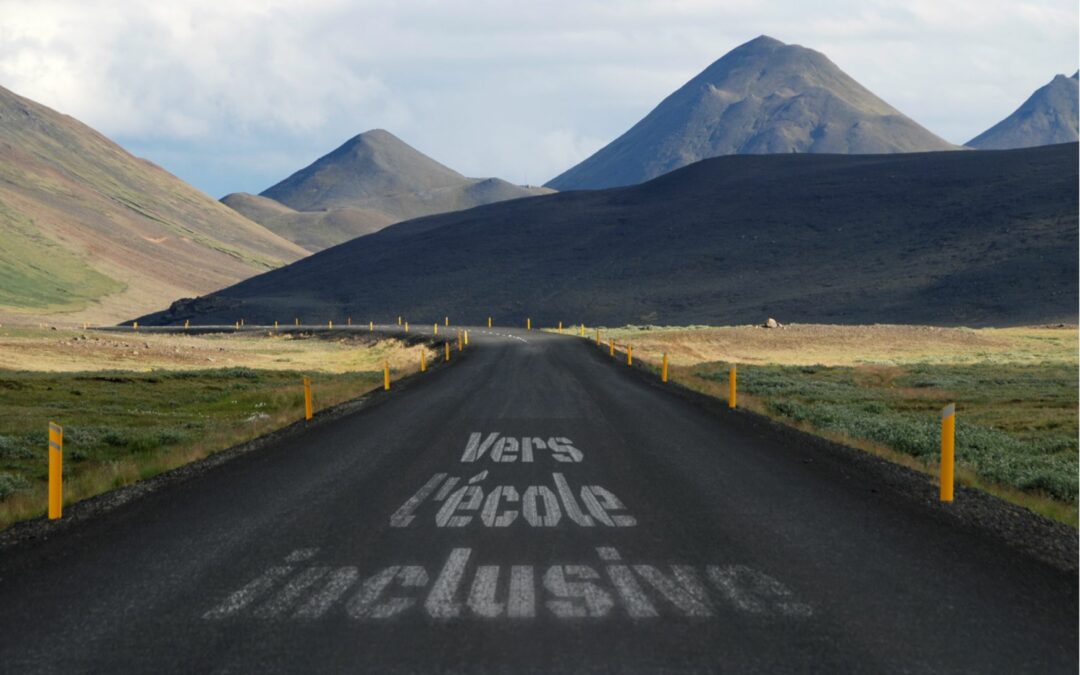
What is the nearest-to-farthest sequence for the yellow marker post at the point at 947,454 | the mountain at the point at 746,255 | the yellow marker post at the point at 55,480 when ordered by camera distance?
the yellow marker post at the point at 55,480, the yellow marker post at the point at 947,454, the mountain at the point at 746,255

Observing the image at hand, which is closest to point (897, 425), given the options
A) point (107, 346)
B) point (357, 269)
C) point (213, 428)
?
point (213, 428)

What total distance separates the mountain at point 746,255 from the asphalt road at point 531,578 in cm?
9258

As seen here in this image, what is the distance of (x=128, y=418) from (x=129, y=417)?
28 centimetres

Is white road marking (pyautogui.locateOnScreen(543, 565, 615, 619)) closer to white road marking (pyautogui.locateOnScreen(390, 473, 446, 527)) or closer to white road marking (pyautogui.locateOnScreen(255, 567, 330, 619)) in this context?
white road marking (pyautogui.locateOnScreen(255, 567, 330, 619))

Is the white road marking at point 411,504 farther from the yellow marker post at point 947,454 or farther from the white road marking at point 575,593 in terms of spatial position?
the yellow marker post at point 947,454

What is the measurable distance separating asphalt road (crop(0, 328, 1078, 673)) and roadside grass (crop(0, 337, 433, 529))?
260 cm

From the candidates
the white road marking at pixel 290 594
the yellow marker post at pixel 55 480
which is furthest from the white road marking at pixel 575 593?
the yellow marker post at pixel 55 480

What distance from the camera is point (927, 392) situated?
112ft

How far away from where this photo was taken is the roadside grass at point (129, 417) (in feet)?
54.4

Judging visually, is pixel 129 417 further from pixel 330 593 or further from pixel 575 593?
pixel 575 593

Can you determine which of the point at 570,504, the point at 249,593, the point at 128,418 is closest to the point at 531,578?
the point at 249,593

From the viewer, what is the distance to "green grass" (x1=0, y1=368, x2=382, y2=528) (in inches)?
659

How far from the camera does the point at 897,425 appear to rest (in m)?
21.8

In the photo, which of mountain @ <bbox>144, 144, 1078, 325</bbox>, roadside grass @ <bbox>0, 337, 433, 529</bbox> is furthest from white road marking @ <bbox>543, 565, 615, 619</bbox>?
mountain @ <bbox>144, 144, 1078, 325</bbox>
